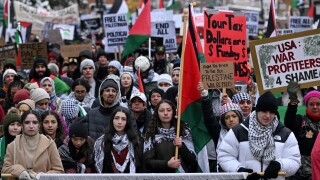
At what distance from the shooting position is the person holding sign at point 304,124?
8469 millimetres

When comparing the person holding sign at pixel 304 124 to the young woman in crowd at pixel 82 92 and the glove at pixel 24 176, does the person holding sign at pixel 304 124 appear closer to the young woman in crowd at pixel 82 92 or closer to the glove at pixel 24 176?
the glove at pixel 24 176

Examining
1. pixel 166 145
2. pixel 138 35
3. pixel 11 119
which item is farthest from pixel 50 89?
pixel 138 35

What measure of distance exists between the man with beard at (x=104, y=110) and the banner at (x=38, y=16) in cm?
1566

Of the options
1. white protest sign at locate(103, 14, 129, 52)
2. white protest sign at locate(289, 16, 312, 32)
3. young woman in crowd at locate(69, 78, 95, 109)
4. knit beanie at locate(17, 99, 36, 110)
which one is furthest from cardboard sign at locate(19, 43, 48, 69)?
knit beanie at locate(17, 99, 36, 110)

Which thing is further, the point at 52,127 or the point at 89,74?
the point at 89,74

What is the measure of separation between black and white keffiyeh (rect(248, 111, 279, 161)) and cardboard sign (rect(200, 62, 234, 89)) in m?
2.20

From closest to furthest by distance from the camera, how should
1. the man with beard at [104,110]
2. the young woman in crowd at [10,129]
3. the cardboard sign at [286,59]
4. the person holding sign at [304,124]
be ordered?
1. the person holding sign at [304,124]
2. the young woman in crowd at [10,129]
3. the man with beard at [104,110]
4. the cardboard sign at [286,59]

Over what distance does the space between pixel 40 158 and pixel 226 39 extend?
3.94 m

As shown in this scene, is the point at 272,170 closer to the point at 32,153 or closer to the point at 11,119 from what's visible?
the point at 32,153

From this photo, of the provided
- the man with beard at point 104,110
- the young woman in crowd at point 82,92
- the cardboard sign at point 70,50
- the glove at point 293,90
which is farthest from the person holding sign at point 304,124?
the cardboard sign at point 70,50

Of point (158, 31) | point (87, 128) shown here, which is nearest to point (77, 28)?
point (158, 31)

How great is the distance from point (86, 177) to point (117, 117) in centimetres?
101

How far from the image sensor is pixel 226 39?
11.0 m

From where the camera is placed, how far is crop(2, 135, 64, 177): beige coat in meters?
7.61
